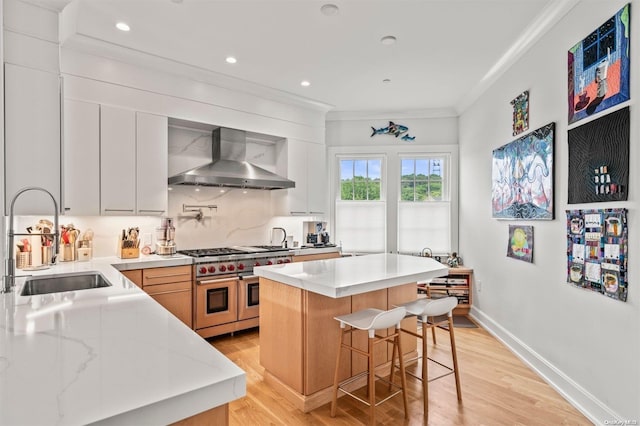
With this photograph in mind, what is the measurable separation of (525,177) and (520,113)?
631mm

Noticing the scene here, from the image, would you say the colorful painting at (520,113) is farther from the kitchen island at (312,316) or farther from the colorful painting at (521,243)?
the kitchen island at (312,316)

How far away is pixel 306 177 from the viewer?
15.8 ft

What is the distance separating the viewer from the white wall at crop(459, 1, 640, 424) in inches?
78.2

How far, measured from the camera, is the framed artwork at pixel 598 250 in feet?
6.67

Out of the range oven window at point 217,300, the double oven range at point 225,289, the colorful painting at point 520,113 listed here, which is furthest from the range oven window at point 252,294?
the colorful painting at point 520,113

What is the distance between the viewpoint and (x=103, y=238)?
11.3 feet

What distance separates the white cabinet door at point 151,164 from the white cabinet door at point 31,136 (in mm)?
1021

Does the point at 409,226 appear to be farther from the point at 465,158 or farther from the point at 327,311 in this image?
the point at 327,311

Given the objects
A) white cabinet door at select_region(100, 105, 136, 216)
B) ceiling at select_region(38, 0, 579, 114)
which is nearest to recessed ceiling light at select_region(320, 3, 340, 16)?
ceiling at select_region(38, 0, 579, 114)

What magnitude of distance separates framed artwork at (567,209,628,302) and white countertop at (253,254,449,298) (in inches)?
35.0

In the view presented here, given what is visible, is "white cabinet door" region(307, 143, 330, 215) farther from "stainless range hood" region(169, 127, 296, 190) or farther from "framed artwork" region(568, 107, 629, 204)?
"framed artwork" region(568, 107, 629, 204)

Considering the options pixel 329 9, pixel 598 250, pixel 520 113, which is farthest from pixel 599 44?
pixel 329 9

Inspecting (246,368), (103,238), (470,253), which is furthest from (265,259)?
(470,253)

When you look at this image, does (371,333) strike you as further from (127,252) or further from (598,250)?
(127,252)
